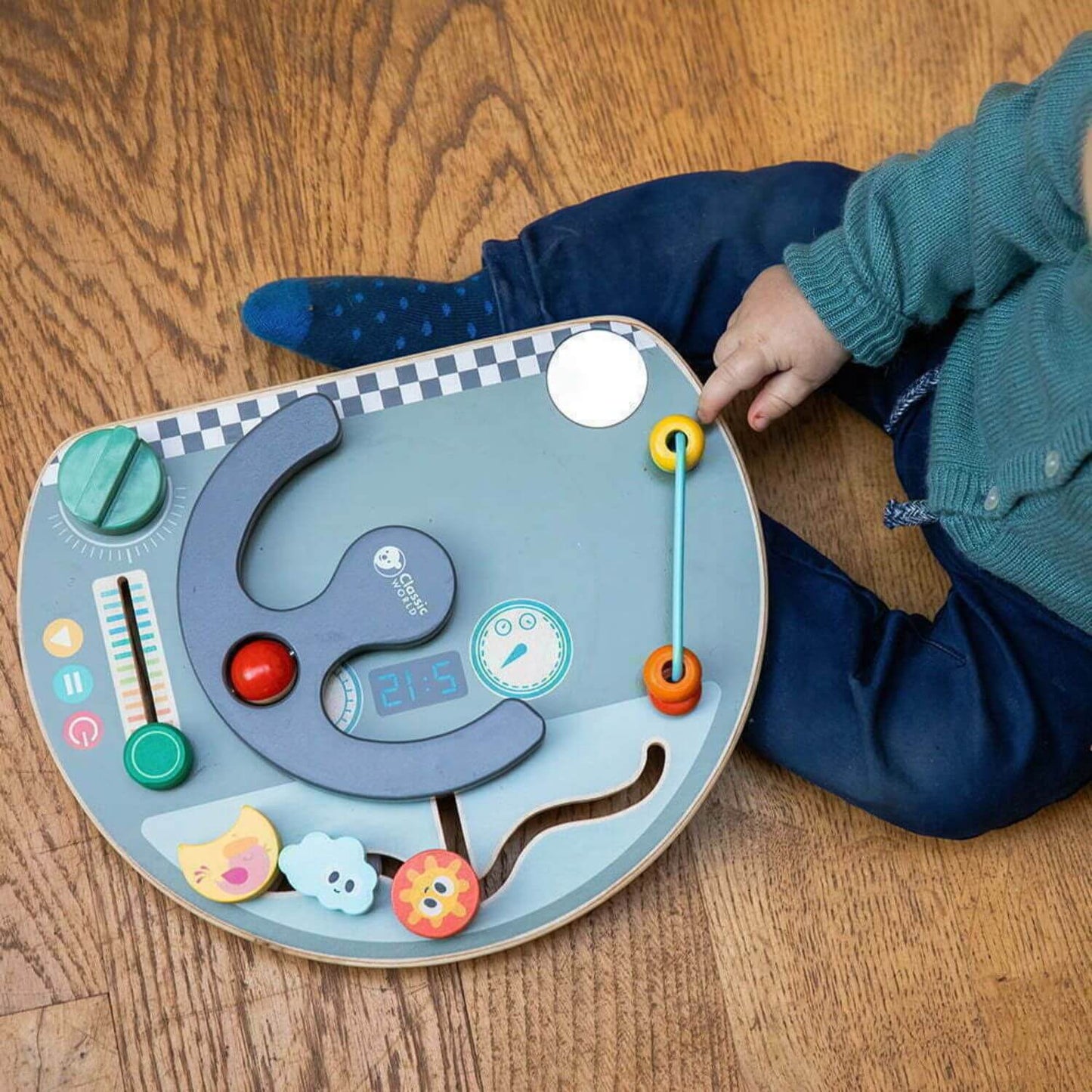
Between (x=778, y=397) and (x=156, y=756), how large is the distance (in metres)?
0.39

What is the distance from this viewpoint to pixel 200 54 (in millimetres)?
822

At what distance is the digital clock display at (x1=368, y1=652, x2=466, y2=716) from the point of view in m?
0.67

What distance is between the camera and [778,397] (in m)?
0.72

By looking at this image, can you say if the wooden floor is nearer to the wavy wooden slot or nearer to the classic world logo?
the wavy wooden slot

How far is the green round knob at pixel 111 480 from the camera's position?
0.66 meters

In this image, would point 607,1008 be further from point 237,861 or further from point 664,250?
point 664,250

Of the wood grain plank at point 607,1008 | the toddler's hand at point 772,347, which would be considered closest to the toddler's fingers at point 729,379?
the toddler's hand at point 772,347

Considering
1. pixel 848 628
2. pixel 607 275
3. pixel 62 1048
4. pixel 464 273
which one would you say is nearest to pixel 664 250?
pixel 607 275

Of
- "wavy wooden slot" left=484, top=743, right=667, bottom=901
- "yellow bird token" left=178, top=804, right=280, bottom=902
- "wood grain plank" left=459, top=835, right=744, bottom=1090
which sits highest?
"yellow bird token" left=178, top=804, right=280, bottom=902

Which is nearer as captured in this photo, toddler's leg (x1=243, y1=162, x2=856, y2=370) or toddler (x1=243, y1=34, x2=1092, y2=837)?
toddler (x1=243, y1=34, x2=1092, y2=837)

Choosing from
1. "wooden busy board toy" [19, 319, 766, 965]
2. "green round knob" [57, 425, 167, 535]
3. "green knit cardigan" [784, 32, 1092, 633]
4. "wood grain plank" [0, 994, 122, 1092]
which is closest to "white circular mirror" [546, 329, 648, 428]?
Result: "wooden busy board toy" [19, 319, 766, 965]

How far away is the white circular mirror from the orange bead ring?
0.13 meters

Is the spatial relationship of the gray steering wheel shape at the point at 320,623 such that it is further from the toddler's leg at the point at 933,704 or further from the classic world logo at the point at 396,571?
the toddler's leg at the point at 933,704

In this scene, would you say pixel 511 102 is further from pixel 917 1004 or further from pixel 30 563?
pixel 917 1004
